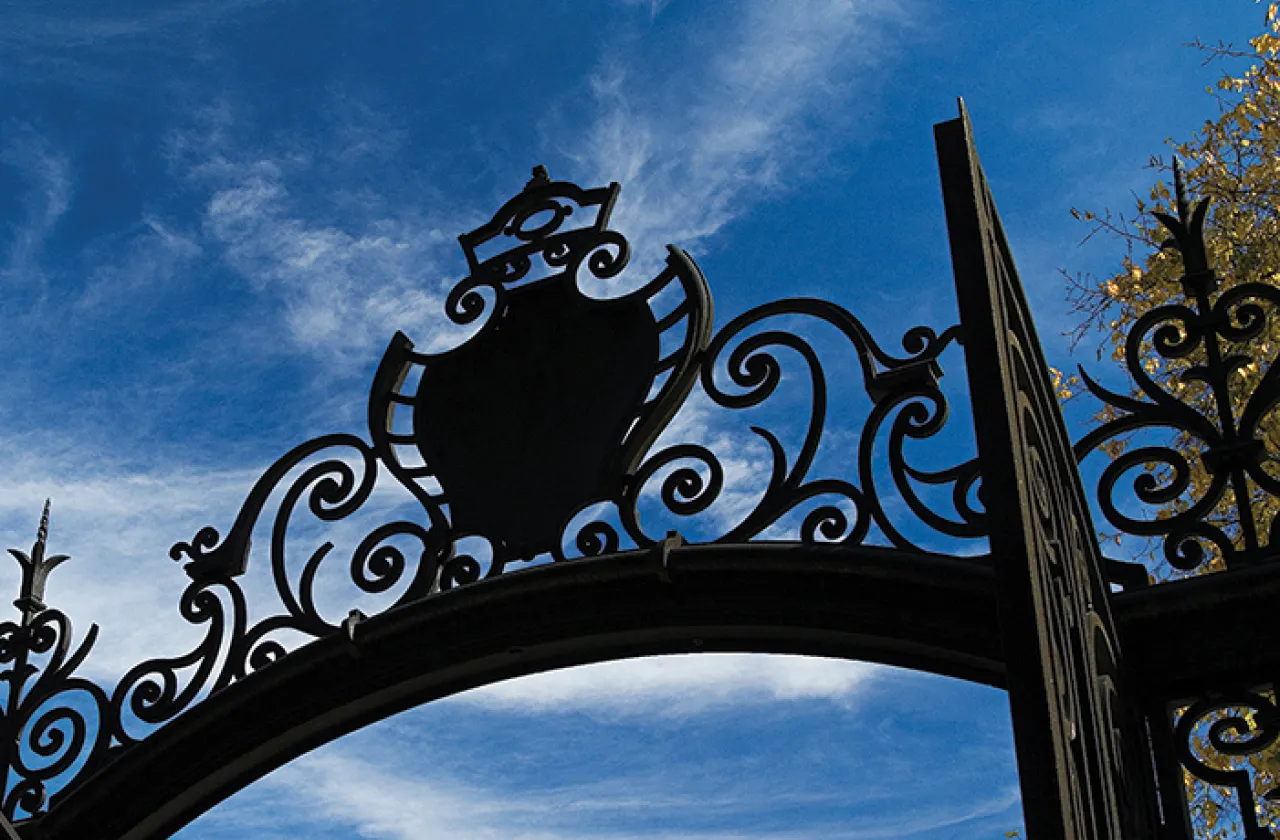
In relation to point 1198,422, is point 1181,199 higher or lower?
higher

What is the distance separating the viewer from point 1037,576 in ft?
5.79

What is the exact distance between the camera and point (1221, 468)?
2.78 meters

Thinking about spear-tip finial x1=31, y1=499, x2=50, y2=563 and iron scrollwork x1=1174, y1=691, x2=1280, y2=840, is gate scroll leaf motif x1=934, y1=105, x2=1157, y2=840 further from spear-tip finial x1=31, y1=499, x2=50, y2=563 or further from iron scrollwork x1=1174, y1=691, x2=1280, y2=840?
spear-tip finial x1=31, y1=499, x2=50, y2=563

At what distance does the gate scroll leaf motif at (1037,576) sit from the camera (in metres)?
→ 1.65

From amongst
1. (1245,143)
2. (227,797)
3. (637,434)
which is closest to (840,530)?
(637,434)

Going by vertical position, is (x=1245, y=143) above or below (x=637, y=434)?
above

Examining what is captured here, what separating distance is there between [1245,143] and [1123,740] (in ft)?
15.0

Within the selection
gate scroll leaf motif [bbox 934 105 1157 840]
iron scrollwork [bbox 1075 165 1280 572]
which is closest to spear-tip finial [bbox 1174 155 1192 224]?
iron scrollwork [bbox 1075 165 1280 572]

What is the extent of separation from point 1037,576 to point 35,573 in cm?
307

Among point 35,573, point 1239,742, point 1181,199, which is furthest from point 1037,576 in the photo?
point 35,573

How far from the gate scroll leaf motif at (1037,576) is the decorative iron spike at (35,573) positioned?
2.73 meters

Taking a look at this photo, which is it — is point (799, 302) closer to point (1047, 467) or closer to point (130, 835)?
point (1047, 467)

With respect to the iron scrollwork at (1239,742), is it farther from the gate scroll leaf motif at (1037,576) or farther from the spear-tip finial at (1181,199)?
the spear-tip finial at (1181,199)

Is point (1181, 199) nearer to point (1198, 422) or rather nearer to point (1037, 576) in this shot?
point (1198, 422)
